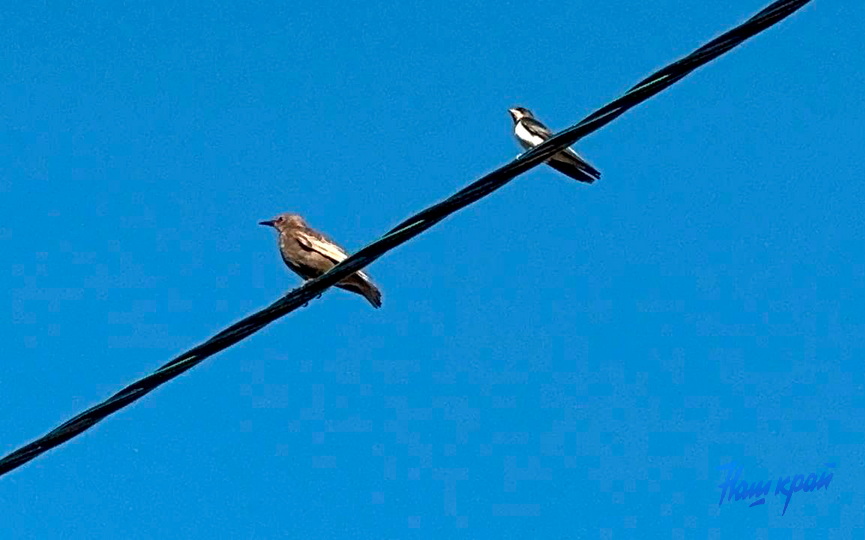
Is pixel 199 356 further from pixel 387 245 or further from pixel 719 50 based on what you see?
pixel 719 50

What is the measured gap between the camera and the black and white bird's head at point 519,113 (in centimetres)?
1799

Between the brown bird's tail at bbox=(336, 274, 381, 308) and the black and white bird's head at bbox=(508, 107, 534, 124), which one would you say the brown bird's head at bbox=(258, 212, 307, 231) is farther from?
the black and white bird's head at bbox=(508, 107, 534, 124)

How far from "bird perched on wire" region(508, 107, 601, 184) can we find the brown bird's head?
111 inches

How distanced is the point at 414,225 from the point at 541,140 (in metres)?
12.3

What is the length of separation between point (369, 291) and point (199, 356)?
16.6 ft

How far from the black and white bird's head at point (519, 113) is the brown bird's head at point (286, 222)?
544cm

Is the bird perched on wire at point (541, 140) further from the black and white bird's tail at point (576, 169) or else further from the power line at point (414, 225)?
the power line at point (414, 225)

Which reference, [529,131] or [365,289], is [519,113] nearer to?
[529,131]

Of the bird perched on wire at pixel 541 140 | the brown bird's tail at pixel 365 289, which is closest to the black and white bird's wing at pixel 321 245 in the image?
the brown bird's tail at pixel 365 289

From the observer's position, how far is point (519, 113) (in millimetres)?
18109

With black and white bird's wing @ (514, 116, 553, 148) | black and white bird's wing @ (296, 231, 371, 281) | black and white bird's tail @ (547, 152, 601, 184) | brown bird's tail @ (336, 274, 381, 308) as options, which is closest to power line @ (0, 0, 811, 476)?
brown bird's tail @ (336, 274, 381, 308)

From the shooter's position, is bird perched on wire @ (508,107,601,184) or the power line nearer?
the power line

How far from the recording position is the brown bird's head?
1266 centimetres

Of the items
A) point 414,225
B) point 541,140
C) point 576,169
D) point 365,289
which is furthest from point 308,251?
point 414,225
